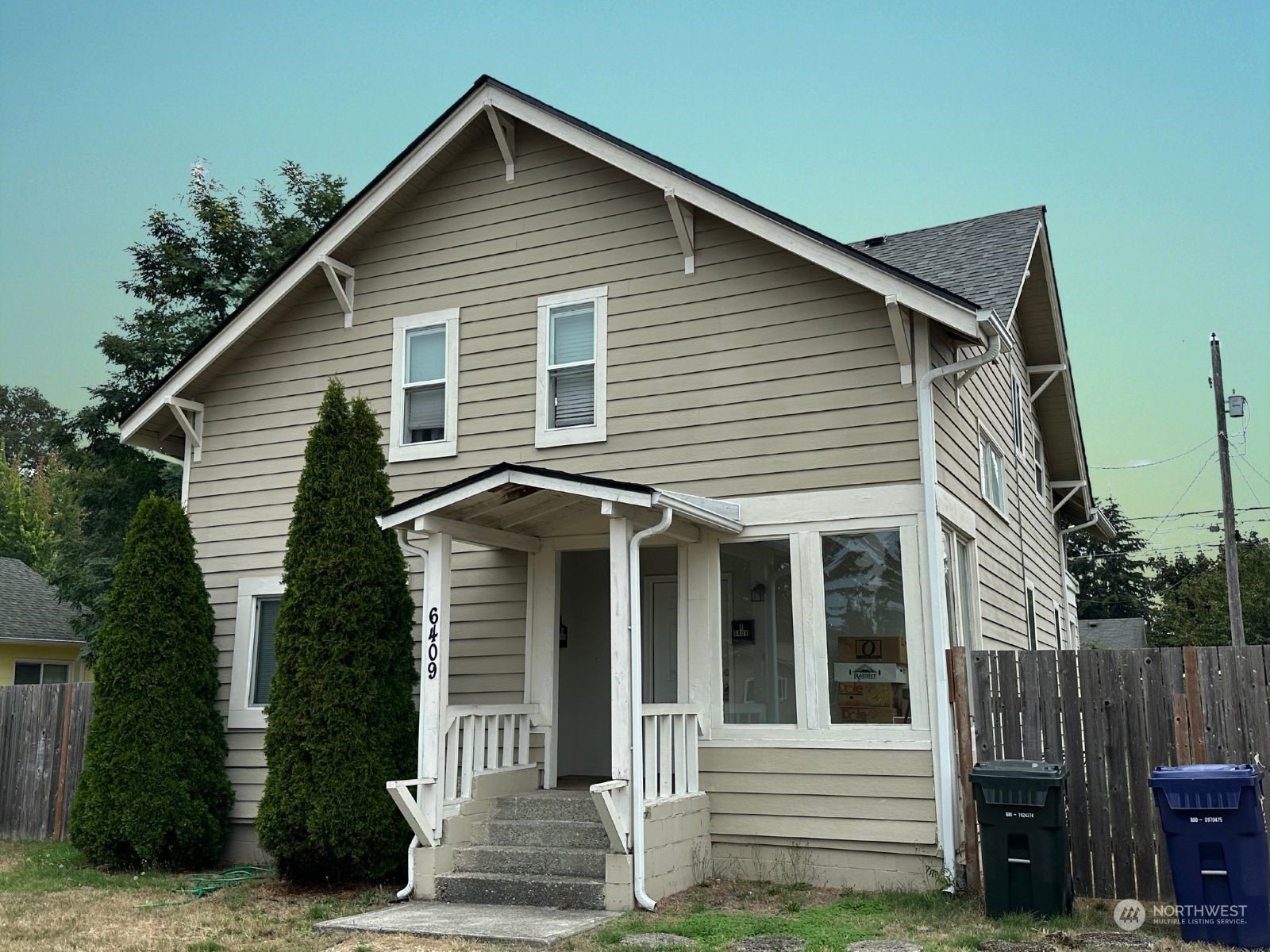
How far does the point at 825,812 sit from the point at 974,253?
6154mm

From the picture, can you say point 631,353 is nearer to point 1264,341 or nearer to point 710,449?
point 710,449

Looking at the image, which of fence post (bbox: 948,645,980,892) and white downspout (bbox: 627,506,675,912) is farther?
fence post (bbox: 948,645,980,892)

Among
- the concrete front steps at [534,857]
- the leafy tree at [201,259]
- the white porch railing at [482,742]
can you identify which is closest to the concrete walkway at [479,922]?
the concrete front steps at [534,857]

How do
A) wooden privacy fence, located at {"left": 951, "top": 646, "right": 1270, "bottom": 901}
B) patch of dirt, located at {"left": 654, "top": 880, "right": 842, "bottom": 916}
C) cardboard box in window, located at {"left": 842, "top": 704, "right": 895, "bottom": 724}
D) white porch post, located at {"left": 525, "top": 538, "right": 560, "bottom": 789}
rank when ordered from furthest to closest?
white porch post, located at {"left": 525, "top": 538, "right": 560, "bottom": 789} < cardboard box in window, located at {"left": 842, "top": 704, "right": 895, "bottom": 724} < patch of dirt, located at {"left": 654, "top": 880, "right": 842, "bottom": 916} < wooden privacy fence, located at {"left": 951, "top": 646, "right": 1270, "bottom": 901}

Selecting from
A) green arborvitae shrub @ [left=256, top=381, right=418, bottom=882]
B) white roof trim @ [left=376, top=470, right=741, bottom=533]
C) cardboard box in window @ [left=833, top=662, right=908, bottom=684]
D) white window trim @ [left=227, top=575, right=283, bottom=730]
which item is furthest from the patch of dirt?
white window trim @ [left=227, top=575, right=283, bottom=730]

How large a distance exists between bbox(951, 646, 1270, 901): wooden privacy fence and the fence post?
0.02 metres

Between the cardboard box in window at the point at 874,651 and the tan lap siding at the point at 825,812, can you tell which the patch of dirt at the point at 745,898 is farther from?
the cardboard box in window at the point at 874,651

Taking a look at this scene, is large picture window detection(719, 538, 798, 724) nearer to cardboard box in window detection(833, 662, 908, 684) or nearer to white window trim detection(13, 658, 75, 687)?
cardboard box in window detection(833, 662, 908, 684)

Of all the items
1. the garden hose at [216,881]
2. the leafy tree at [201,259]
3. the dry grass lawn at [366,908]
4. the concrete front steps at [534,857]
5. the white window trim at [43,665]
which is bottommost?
the garden hose at [216,881]

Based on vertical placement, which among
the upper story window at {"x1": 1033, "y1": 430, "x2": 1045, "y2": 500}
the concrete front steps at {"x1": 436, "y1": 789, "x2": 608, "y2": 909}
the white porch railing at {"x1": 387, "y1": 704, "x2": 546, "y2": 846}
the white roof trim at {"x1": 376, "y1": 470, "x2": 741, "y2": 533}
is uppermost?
the upper story window at {"x1": 1033, "y1": 430, "x2": 1045, "y2": 500}

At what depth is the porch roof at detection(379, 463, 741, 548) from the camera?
823 centimetres

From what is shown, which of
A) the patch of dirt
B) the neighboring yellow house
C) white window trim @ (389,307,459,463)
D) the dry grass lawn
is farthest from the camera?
the neighboring yellow house

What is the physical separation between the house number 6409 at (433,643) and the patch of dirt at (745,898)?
2.47 meters

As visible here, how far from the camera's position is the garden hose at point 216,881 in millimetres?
8695
